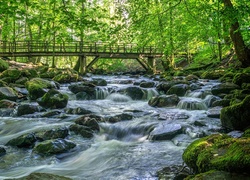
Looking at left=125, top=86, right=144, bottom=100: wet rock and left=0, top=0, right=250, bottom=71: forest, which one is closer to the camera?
left=0, top=0, right=250, bottom=71: forest

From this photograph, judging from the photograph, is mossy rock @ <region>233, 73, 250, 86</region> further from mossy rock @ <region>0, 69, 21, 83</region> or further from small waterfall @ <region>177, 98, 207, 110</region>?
mossy rock @ <region>0, 69, 21, 83</region>

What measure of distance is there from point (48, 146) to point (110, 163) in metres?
1.36

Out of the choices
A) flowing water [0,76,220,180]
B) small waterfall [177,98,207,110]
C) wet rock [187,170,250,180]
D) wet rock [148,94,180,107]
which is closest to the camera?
wet rock [187,170,250,180]

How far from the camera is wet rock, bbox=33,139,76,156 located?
5.24 metres

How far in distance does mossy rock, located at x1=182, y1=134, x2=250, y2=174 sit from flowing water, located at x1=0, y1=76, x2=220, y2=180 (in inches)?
31.5

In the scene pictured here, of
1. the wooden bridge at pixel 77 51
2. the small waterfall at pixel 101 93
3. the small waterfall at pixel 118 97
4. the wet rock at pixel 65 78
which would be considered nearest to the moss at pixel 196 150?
the small waterfall at pixel 118 97

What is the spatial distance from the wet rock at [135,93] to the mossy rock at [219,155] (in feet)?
27.5

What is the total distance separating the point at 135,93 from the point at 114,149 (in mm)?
6753

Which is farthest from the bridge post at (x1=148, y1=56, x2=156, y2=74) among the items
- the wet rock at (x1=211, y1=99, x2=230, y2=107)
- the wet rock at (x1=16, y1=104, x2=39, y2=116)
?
the wet rock at (x1=16, y1=104, x2=39, y2=116)

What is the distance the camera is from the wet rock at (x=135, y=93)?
1220 centimetres

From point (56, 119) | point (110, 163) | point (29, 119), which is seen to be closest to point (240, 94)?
point (110, 163)

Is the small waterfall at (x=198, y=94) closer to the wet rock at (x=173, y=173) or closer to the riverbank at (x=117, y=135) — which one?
the riverbank at (x=117, y=135)

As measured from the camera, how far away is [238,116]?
565 centimetres

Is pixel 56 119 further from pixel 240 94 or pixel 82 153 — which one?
pixel 240 94
